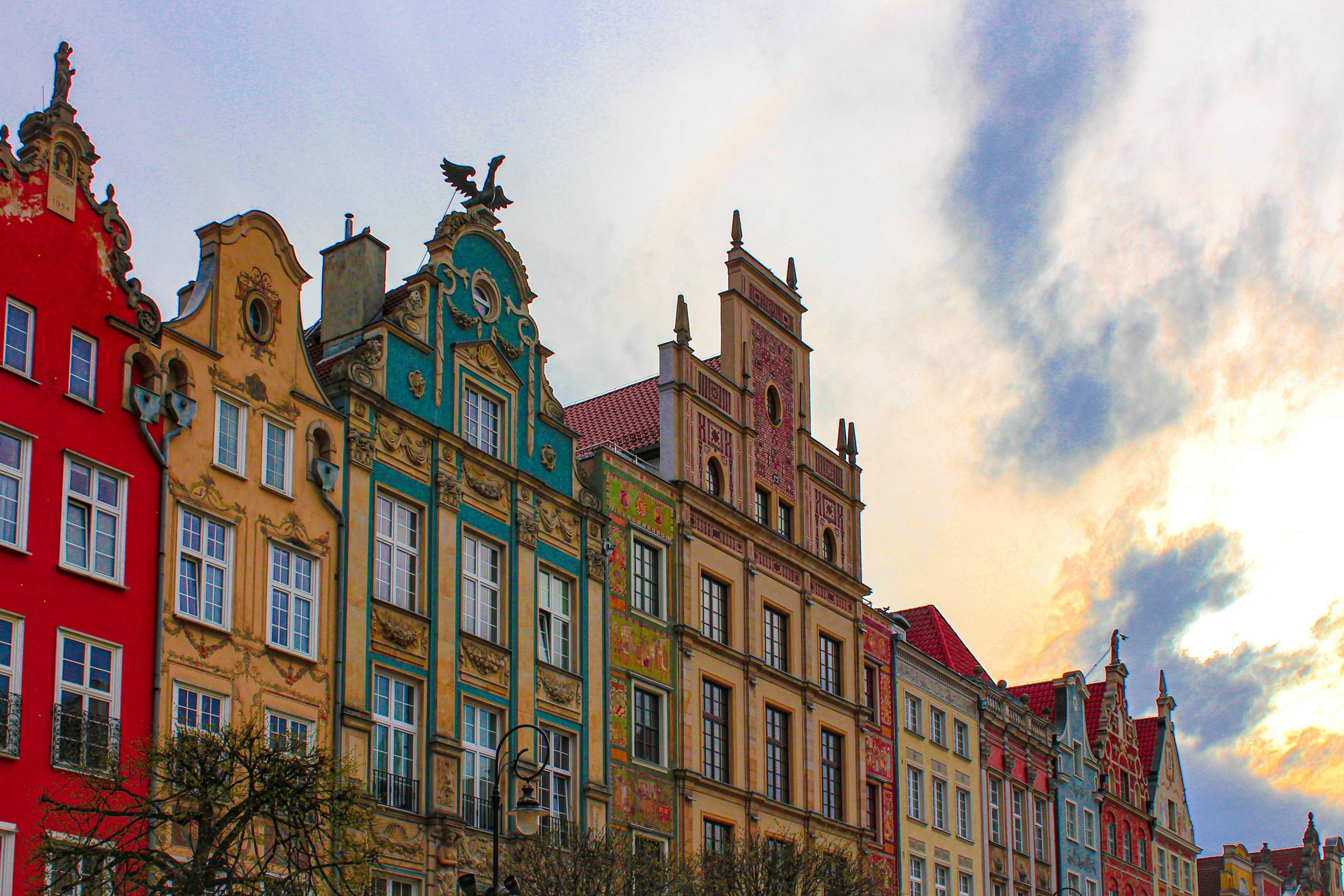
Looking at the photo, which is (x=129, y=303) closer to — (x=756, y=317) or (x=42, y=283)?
(x=42, y=283)

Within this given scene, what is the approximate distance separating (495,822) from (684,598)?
15659 millimetres

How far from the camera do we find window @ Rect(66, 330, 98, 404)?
1034 inches

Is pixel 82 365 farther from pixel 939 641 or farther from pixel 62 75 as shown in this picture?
pixel 939 641

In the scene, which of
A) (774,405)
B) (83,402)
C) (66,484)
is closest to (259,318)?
(83,402)

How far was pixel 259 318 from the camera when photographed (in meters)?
30.0

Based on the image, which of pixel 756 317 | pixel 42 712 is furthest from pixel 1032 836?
pixel 42 712

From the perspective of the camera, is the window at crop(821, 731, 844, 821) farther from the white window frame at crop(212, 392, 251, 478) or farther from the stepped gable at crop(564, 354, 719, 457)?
the white window frame at crop(212, 392, 251, 478)

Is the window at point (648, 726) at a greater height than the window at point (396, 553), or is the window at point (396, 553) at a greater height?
the window at point (396, 553)

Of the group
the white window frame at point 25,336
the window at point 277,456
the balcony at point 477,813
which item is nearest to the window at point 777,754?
the balcony at point 477,813

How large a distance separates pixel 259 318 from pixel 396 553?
4.84 metres

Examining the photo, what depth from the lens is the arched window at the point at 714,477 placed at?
42.4 metres

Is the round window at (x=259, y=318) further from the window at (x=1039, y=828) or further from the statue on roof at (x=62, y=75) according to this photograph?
the window at (x=1039, y=828)

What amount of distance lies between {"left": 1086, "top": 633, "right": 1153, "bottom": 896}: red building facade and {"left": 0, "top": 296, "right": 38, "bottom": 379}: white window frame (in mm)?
46676

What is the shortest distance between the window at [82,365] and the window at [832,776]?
2327 cm
